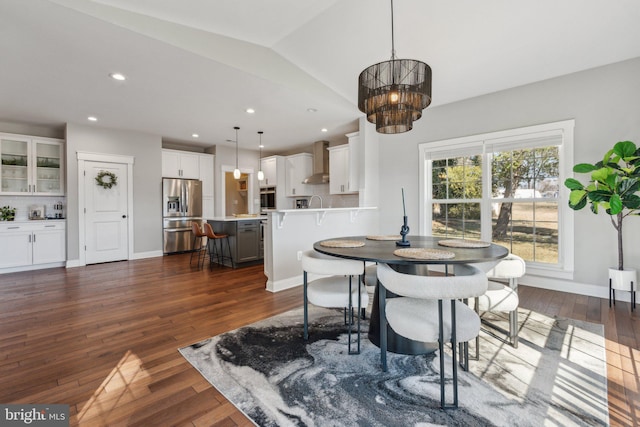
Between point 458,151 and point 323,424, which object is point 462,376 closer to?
point 323,424

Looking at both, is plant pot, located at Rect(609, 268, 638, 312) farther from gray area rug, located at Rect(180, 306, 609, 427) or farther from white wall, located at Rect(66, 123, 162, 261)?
white wall, located at Rect(66, 123, 162, 261)

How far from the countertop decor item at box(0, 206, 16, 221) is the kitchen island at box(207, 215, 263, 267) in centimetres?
330

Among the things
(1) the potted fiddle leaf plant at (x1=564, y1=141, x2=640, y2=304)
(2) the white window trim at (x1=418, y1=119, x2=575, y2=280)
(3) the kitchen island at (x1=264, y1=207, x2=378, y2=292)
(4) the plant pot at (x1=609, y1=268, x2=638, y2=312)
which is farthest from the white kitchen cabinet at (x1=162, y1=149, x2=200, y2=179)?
(4) the plant pot at (x1=609, y1=268, x2=638, y2=312)

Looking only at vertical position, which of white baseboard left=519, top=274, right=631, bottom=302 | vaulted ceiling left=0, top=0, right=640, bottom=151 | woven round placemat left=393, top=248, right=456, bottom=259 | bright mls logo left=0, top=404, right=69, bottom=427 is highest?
vaulted ceiling left=0, top=0, right=640, bottom=151

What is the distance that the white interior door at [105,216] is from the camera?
543cm

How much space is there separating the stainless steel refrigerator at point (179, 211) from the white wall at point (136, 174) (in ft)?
0.44

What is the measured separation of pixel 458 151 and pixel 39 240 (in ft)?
23.3

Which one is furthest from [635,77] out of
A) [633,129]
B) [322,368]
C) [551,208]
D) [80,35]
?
[80,35]

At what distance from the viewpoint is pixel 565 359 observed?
6.64ft

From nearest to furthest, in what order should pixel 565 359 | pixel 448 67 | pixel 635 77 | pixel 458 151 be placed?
pixel 565 359 < pixel 635 77 < pixel 448 67 < pixel 458 151

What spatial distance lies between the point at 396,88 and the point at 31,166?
640 centimetres

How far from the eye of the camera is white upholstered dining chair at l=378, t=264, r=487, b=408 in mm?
1476

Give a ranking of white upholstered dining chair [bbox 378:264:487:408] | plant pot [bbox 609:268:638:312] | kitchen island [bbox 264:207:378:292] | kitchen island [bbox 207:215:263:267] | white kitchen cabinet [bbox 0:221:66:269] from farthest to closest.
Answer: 1. kitchen island [bbox 207:215:263:267]
2. white kitchen cabinet [bbox 0:221:66:269]
3. kitchen island [bbox 264:207:378:292]
4. plant pot [bbox 609:268:638:312]
5. white upholstered dining chair [bbox 378:264:487:408]

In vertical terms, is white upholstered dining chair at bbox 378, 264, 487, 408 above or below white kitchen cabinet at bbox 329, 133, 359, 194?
below
